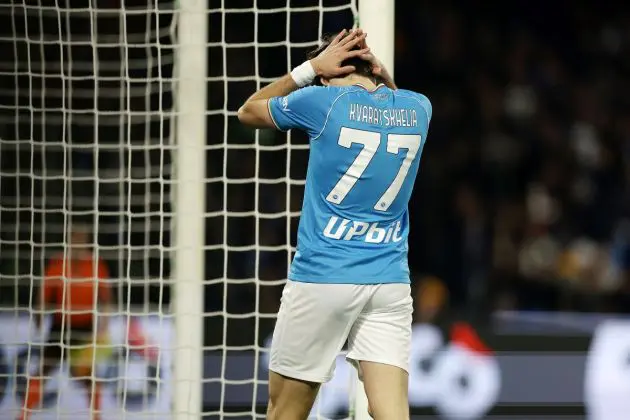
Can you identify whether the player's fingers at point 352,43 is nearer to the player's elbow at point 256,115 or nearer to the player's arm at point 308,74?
the player's arm at point 308,74

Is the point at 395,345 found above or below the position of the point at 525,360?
above

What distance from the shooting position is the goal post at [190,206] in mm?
5414

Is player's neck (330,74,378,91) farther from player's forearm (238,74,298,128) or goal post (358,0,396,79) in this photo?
goal post (358,0,396,79)

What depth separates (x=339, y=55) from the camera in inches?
150

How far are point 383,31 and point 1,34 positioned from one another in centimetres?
542

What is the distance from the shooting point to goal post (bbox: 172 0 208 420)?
541cm

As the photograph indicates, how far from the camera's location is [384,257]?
386 cm

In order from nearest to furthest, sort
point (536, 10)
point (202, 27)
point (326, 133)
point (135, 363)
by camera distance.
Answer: point (326, 133), point (202, 27), point (135, 363), point (536, 10)

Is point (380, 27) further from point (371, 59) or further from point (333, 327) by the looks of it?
point (333, 327)

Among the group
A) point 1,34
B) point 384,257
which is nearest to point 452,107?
point 1,34

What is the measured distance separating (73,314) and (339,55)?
10.9ft

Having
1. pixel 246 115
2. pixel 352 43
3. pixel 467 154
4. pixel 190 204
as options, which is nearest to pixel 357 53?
pixel 352 43

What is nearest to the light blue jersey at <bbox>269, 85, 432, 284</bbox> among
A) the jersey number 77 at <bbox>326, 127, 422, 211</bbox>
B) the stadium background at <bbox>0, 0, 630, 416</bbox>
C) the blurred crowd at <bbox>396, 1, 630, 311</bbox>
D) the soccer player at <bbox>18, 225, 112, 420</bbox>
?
the jersey number 77 at <bbox>326, 127, 422, 211</bbox>

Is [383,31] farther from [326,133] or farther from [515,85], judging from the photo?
[515,85]
